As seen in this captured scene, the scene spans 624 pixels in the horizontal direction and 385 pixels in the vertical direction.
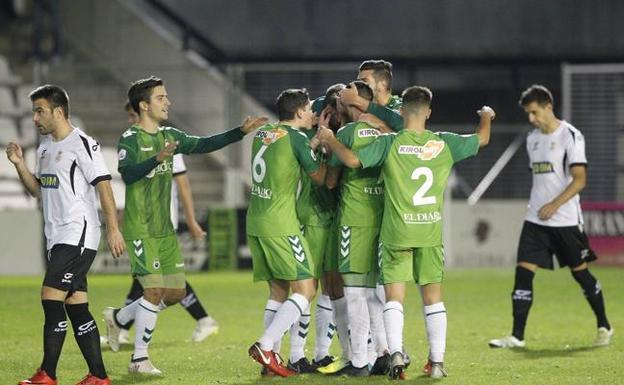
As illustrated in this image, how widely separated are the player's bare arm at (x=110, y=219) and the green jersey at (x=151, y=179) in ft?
3.78

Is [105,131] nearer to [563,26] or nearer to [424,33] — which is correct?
[424,33]

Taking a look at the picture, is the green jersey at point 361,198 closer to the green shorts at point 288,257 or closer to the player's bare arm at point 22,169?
the green shorts at point 288,257

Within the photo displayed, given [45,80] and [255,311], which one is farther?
[45,80]

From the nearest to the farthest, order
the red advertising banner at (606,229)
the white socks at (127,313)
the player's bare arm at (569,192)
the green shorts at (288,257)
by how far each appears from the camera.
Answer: the green shorts at (288,257) < the white socks at (127,313) < the player's bare arm at (569,192) < the red advertising banner at (606,229)

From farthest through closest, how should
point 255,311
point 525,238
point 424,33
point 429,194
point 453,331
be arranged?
1. point 424,33
2. point 255,311
3. point 453,331
4. point 525,238
5. point 429,194

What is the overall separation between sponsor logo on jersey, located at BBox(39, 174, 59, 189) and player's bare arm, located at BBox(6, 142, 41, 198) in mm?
201

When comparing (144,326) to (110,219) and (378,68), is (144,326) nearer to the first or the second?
(110,219)

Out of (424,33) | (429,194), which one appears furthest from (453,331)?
(424,33)

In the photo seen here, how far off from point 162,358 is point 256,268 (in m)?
1.62

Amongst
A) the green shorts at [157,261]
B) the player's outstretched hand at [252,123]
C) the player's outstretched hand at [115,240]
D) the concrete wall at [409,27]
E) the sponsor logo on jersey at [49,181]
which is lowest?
the green shorts at [157,261]

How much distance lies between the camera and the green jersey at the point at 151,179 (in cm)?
923

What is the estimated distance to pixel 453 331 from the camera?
12047mm

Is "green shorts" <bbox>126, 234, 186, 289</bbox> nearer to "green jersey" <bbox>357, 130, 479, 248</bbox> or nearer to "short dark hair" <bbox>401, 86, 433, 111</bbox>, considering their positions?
"green jersey" <bbox>357, 130, 479, 248</bbox>

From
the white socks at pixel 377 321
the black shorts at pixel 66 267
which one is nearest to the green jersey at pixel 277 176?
the white socks at pixel 377 321
